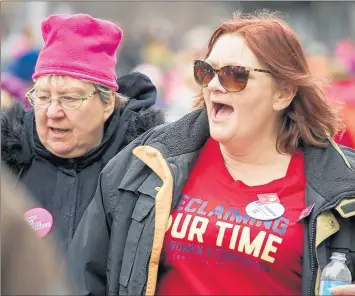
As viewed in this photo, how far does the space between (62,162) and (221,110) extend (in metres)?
1.11

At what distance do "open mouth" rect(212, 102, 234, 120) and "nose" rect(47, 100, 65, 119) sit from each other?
98 centimetres

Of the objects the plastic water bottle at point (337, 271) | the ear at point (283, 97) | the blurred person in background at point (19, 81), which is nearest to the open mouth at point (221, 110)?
the ear at point (283, 97)

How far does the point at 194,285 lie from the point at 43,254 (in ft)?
6.50

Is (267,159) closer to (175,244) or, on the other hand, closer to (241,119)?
(241,119)

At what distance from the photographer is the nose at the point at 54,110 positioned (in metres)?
4.94

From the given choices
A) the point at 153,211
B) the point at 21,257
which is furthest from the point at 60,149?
the point at 21,257

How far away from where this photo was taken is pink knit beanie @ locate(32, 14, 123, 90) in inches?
197

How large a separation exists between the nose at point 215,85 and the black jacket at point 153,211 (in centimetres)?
31

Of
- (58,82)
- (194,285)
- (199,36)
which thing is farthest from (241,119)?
(199,36)

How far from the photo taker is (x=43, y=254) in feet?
7.32

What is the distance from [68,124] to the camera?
502cm

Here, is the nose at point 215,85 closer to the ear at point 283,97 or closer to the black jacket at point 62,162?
the ear at point 283,97

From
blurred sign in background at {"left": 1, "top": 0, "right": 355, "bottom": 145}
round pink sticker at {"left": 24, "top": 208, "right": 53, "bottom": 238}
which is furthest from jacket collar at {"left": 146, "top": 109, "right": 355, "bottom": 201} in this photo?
blurred sign in background at {"left": 1, "top": 0, "right": 355, "bottom": 145}

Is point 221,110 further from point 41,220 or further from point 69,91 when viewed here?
point 41,220
